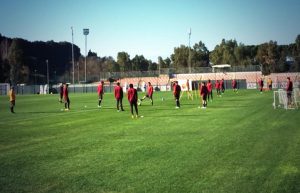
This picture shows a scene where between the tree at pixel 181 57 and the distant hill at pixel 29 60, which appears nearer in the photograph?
the distant hill at pixel 29 60

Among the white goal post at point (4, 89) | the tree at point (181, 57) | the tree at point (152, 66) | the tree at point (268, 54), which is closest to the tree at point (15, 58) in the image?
the white goal post at point (4, 89)

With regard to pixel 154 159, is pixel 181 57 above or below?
above

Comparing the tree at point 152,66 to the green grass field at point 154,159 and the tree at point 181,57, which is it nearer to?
the tree at point 181,57

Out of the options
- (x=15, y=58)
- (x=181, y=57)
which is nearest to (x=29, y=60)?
(x=15, y=58)

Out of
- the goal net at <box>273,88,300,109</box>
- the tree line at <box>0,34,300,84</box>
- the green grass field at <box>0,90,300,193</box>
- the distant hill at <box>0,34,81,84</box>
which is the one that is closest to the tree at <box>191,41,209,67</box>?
the tree line at <box>0,34,300,84</box>

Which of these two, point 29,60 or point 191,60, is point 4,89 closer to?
point 191,60

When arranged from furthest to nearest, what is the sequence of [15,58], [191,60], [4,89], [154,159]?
[15,58]
[191,60]
[4,89]
[154,159]

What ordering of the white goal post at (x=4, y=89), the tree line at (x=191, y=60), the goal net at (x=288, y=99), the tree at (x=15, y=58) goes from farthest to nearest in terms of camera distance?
the tree at (x=15, y=58) → the tree line at (x=191, y=60) → the white goal post at (x=4, y=89) → the goal net at (x=288, y=99)

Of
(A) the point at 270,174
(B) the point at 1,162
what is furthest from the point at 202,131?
(B) the point at 1,162

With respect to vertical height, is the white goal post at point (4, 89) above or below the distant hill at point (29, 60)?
below

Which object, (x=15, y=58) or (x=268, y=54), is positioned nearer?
(x=268, y=54)

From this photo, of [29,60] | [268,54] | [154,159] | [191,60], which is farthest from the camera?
[29,60]

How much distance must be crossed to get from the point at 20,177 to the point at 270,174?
5651mm

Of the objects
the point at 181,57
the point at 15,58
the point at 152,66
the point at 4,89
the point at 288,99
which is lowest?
the point at 4,89
